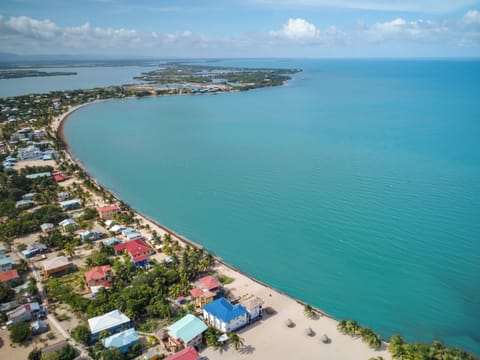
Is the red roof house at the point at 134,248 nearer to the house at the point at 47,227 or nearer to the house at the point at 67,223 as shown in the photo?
the house at the point at 67,223

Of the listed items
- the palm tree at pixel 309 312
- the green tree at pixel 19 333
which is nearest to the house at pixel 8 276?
the green tree at pixel 19 333

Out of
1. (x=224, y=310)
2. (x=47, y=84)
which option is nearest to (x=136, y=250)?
(x=224, y=310)

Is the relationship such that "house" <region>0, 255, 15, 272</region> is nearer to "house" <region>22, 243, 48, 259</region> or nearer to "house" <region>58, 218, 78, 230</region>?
"house" <region>22, 243, 48, 259</region>

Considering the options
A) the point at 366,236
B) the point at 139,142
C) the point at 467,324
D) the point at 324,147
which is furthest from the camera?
the point at 139,142

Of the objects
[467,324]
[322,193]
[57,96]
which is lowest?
A: [467,324]

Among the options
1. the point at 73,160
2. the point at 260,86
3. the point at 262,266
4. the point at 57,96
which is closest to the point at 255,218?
the point at 262,266

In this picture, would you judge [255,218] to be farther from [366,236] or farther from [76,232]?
[76,232]

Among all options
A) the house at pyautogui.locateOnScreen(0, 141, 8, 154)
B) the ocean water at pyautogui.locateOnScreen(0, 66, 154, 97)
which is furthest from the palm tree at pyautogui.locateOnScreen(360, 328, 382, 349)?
the ocean water at pyautogui.locateOnScreen(0, 66, 154, 97)

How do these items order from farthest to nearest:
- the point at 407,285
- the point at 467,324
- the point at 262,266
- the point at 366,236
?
the point at 366,236, the point at 262,266, the point at 407,285, the point at 467,324

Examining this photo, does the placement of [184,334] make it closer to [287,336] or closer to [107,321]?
[107,321]
